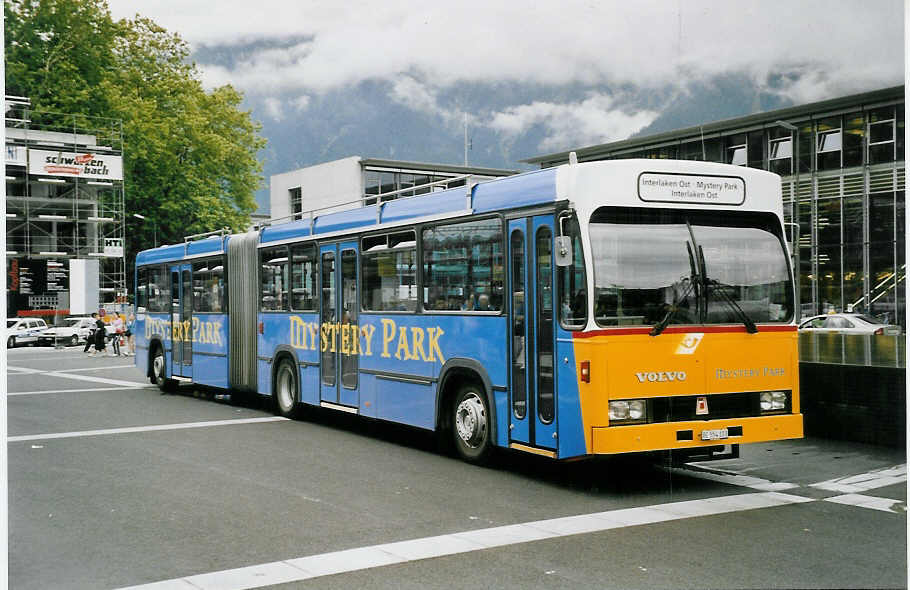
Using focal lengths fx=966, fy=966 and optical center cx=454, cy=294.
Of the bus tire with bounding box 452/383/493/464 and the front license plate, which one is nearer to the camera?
the front license plate

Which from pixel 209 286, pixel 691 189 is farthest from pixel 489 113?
pixel 209 286

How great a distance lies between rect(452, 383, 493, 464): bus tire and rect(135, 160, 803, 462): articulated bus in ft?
0.07

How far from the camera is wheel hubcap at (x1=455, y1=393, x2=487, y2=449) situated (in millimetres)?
10125

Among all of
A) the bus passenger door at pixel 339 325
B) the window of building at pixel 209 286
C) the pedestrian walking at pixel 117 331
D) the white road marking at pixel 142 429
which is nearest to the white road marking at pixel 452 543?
the bus passenger door at pixel 339 325

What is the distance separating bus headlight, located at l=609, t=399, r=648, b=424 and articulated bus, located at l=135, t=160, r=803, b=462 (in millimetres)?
12

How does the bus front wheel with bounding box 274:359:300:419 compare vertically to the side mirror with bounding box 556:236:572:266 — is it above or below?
below

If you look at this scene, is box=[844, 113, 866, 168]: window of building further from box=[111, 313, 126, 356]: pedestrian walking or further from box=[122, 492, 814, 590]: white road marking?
box=[111, 313, 126, 356]: pedestrian walking

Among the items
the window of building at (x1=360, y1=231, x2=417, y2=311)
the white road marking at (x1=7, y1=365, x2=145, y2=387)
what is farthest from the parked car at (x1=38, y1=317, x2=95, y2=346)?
the window of building at (x1=360, y1=231, x2=417, y2=311)

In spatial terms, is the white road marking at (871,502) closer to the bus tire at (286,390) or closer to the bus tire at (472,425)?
the bus tire at (472,425)

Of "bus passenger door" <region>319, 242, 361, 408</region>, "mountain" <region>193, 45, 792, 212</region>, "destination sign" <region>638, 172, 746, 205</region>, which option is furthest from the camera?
"bus passenger door" <region>319, 242, 361, 408</region>

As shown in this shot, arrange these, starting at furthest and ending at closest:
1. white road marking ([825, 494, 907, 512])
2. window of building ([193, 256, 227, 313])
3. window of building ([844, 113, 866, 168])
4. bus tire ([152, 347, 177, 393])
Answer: bus tire ([152, 347, 177, 393]), window of building ([193, 256, 227, 313]), window of building ([844, 113, 866, 168]), white road marking ([825, 494, 907, 512])

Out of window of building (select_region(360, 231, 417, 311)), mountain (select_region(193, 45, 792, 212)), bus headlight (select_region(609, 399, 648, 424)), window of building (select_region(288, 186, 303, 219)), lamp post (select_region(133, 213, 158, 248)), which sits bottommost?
bus headlight (select_region(609, 399, 648, 424))

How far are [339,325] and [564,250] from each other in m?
5.31

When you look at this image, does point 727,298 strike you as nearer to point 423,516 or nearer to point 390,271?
point 423,516
